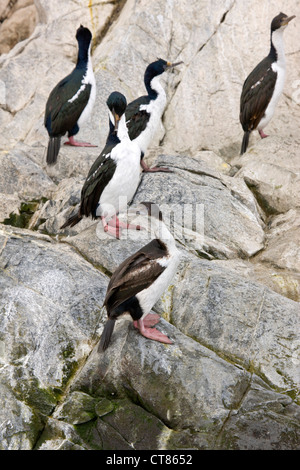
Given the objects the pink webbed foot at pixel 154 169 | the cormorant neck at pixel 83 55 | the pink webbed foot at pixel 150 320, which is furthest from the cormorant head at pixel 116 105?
the cormorant neck at pixel 83 55

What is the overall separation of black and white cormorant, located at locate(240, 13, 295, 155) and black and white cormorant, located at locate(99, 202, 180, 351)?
16.5 feet

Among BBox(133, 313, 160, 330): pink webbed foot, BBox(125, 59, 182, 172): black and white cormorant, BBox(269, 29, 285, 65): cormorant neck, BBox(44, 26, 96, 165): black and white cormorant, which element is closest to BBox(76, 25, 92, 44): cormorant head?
BBox(44, 26, 96, 165): black and white cormorant

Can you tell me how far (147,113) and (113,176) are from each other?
175cm

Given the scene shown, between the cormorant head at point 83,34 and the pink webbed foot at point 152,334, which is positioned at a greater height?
the cormorant head at point 83,34

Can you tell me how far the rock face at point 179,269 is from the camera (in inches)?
188

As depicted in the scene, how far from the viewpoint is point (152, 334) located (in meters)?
5.23

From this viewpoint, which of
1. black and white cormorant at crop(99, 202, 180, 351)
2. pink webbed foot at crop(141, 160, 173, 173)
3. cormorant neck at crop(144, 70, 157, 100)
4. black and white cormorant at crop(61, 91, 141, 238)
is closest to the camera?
black and white cormorant at crop(99, 202, 180, 351)

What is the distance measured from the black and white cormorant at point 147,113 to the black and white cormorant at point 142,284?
2910 millimetres

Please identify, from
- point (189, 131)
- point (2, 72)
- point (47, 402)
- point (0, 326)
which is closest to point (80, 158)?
point (189, 131)

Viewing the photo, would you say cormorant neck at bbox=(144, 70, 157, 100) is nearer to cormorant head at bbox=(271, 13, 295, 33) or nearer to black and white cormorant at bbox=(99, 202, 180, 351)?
cormorant head at bbox=(271, 13, 295, 33)

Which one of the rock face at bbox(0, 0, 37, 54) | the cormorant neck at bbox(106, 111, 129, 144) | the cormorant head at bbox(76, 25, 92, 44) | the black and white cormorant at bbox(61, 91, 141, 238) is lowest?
the black and white cormorant at bbox(61, 91, 141, 238)

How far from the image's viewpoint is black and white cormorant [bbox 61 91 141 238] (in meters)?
6.68

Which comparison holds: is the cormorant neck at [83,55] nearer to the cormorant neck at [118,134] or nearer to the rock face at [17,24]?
the cormorant neck at [118,134]
